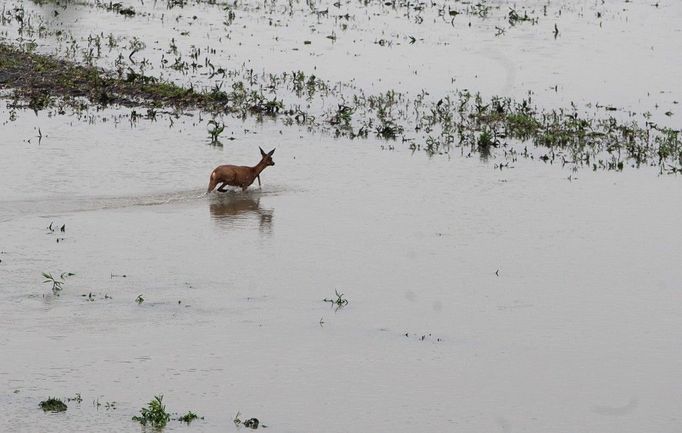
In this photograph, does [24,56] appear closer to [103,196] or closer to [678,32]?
[103,196]

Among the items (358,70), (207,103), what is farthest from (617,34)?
(207,103)

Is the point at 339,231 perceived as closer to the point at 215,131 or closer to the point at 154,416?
the point at 215,131

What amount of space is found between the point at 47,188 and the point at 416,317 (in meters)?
7.52

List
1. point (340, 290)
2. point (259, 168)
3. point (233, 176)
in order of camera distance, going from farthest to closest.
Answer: point (259, 168)
point (233, 176)
point (340, 290)

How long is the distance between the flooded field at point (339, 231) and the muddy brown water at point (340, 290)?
0.04 m

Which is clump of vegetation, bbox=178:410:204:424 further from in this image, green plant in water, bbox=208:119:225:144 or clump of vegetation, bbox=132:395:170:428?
green plant in water, bbox=208:119:225:144

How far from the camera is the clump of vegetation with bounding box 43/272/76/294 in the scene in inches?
487

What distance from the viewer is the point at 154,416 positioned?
9.09 metres

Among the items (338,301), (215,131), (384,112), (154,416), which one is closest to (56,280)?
(338,301)

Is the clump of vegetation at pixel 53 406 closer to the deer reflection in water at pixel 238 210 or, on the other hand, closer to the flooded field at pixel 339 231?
the flooded field at pixel 339 231

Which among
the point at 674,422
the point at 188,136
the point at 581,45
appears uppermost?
the point at 581,45

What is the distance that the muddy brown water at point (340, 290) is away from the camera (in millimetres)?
9891

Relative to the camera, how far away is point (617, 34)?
35219mm

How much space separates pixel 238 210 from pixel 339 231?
2.13m
